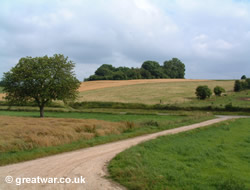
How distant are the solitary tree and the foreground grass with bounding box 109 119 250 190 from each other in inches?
1065

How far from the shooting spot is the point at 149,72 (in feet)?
444

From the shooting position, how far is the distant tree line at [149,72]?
426 ft

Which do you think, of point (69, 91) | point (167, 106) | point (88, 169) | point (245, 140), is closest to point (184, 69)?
point (167, 106)

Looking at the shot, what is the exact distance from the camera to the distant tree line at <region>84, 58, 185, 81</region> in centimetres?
12996

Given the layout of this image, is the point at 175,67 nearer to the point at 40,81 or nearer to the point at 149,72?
the point at 149,72

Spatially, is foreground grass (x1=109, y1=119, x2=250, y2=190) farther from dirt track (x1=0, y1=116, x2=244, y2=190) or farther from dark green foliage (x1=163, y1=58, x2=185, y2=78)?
dark green foliage (x1=163, y1=58, x2=185, y2=78)

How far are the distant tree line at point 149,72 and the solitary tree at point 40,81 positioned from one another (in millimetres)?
87413

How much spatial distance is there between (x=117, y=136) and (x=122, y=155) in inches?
276

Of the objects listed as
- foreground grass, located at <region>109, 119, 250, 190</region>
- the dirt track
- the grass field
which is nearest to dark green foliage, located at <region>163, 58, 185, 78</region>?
the grass field

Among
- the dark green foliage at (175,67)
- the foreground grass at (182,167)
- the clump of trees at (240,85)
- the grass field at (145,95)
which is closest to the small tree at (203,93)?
the grass field at (145,95)

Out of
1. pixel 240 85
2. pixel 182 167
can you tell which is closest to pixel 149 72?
pixel 240 85

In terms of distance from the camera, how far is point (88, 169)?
977 cm

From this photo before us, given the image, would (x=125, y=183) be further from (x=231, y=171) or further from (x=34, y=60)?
(x=34, y=60)

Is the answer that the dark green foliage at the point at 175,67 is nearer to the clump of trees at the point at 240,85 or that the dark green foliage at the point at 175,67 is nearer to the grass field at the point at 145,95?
the grass field at the point at 145,95
